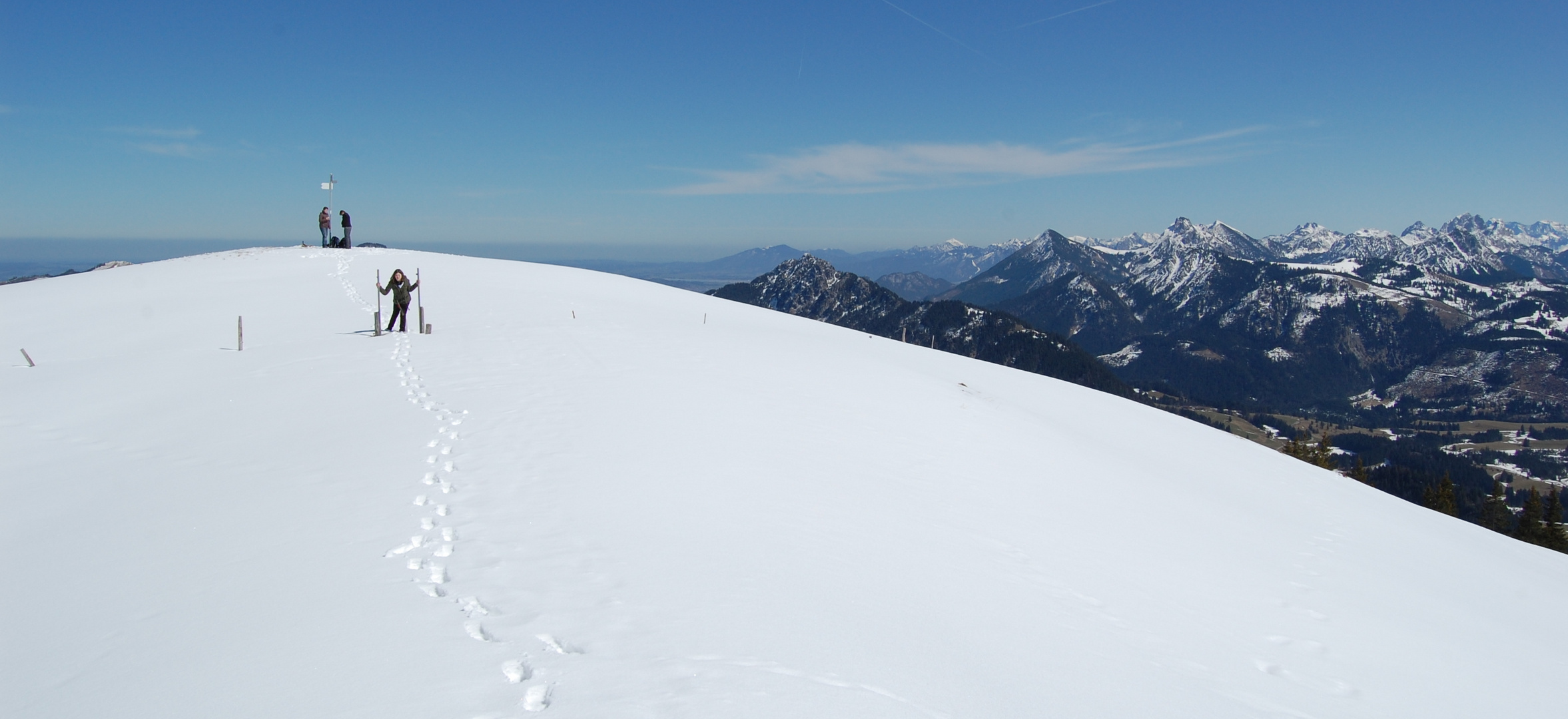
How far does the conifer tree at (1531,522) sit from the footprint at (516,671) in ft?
292

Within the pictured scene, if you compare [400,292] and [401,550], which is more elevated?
[400,292]

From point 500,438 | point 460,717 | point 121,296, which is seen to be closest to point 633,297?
point 121,296

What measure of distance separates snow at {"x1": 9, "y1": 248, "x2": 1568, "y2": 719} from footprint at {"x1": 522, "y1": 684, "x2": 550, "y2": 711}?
24mm

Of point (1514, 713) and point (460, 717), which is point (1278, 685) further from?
point (460, 717)

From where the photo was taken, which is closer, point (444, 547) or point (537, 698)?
point (537, 698)

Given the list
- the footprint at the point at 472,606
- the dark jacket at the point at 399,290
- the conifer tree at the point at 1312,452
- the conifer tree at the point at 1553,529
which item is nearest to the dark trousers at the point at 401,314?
the dark jacket at the point at 399,290

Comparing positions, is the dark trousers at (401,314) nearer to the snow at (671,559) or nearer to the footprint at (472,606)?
the snow at (671,559)

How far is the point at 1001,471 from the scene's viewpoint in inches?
553

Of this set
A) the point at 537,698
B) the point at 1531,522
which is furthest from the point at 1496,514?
the point at 537,698

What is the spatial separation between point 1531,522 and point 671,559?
306 ft

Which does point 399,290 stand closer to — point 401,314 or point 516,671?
point 401,314

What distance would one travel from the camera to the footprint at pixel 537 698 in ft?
15.7

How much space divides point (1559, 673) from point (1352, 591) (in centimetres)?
240

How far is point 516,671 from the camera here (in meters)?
5.25
